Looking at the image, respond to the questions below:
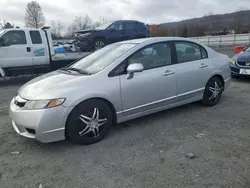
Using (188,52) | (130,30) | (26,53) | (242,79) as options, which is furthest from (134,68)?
(130,30)

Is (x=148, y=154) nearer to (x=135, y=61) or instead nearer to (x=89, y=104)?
(x=89, y=104)

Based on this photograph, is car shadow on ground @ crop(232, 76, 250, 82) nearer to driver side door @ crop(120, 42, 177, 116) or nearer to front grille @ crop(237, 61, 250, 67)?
front grille @ crop(237, 61, 250, 67)

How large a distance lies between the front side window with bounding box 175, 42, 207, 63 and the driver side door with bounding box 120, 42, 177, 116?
0.24 m

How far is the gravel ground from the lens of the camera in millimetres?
2523

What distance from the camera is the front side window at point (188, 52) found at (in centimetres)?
430

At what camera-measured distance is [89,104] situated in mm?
3248

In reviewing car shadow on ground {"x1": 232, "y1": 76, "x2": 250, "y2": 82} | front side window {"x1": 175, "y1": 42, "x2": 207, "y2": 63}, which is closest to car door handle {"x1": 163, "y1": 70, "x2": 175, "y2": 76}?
front side window {"x1": 175, "y1": 42, "x2": 207, "y2": 63}

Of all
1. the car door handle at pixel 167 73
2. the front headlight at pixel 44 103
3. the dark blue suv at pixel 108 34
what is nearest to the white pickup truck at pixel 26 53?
the dark blue suv at pixel 108 34

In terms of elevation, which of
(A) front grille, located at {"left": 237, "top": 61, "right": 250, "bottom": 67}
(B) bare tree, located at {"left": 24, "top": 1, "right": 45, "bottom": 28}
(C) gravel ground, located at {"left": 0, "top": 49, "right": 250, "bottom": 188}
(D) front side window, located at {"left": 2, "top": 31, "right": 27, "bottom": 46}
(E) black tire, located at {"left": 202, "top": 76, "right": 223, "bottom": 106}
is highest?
(B) bare tree, located at {"left": 24, "top": 1, "right": 45, "bottom": 28}

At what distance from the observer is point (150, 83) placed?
12.4 ft

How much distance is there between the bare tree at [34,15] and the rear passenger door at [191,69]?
5989 centimetres

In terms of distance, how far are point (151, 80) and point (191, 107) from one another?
1523 millimetres

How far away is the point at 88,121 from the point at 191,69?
226 centimetres

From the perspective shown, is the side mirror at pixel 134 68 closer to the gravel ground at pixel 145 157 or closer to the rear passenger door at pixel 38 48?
the gravel ground at pixel 145 157
